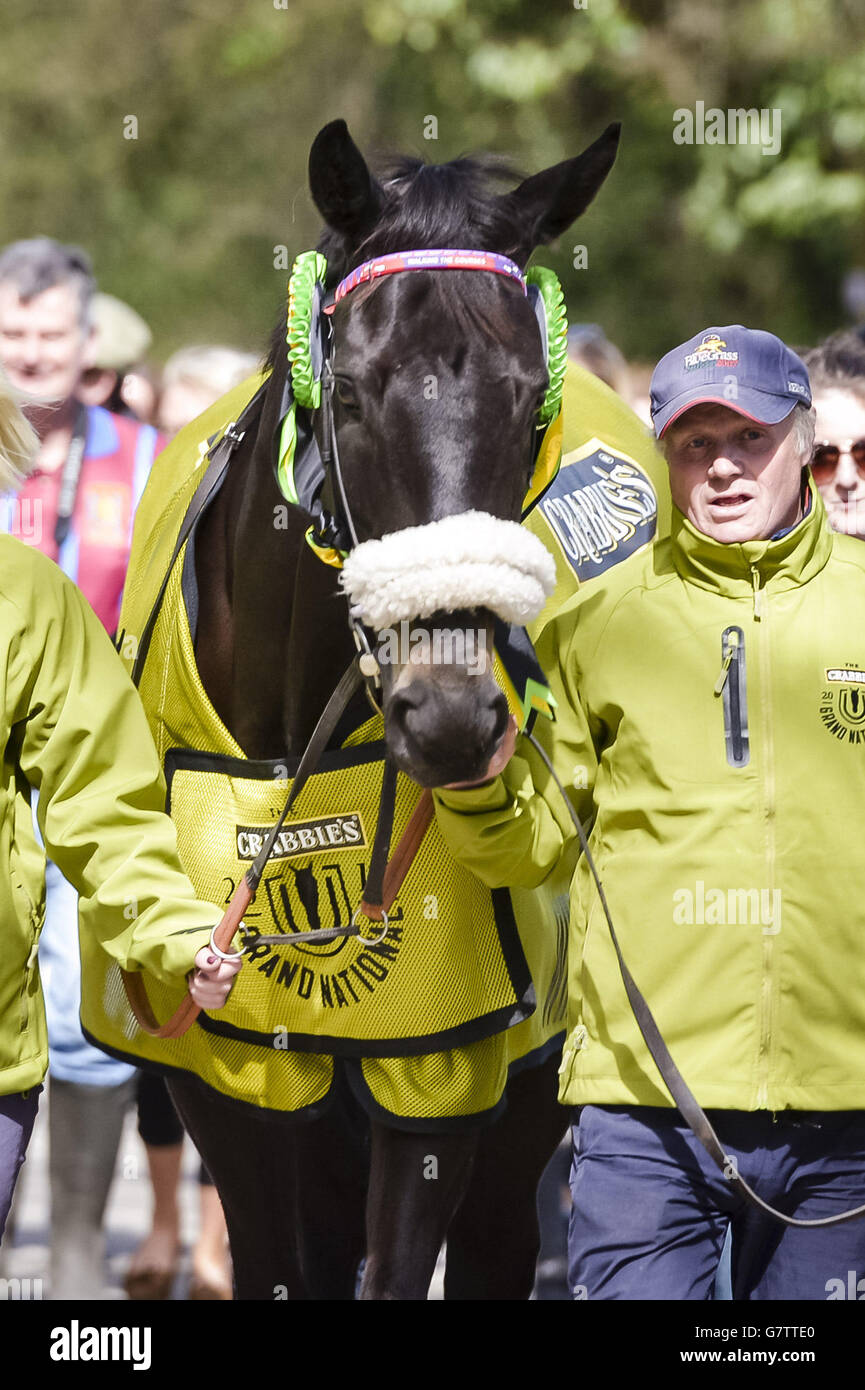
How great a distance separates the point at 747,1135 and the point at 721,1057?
0.13m

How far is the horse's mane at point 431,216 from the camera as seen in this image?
2.93 metres

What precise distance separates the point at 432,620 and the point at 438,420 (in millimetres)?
298

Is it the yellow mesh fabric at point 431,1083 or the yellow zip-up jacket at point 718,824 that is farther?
the yellow mesh fabric at point 431,1083

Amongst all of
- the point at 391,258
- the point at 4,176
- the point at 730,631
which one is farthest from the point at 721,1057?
the point at 4,176

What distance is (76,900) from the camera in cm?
455

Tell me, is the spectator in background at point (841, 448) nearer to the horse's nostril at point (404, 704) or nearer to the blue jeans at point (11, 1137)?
the horse's nostril at point (404, 704)

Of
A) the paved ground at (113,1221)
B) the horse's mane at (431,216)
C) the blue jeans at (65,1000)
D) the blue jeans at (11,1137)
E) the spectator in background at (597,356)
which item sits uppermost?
the spectator in background at (597,356)

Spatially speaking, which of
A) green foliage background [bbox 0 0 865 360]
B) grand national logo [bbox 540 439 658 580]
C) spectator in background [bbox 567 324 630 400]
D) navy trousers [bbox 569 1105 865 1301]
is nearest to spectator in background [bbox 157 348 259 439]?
spectator in background [bbox 567 324 630 400]

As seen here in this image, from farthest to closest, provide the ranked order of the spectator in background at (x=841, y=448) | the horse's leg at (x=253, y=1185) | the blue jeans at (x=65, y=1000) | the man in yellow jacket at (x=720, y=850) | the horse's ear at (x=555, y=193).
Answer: the blue jeans at (x=65, y=1000)
the spectator in background at (x=841, y=448)
the horse's leg at (x=253, y=1185)
the horse's ear at (x=555, y=193)
the man in yellow jacket at (x=720, y=850)

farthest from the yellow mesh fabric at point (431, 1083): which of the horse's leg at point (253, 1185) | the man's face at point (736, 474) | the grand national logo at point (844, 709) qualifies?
the man's face at point (736, 474)

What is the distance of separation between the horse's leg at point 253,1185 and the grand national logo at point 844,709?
1361 millimetres

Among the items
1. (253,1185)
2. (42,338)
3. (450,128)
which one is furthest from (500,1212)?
(450,128)

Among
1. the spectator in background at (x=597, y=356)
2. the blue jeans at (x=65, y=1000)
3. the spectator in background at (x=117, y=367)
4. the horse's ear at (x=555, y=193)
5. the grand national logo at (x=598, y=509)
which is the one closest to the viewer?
the horse's ear at (x=555, y=193)
